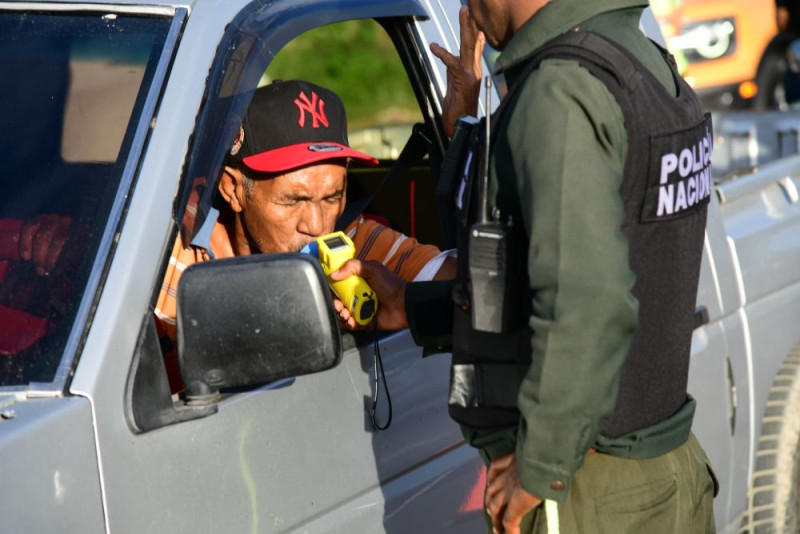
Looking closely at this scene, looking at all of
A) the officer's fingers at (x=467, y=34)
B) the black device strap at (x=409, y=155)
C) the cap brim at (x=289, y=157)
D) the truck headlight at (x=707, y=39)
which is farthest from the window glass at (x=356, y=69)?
the cap brim at (x=289, y=157)

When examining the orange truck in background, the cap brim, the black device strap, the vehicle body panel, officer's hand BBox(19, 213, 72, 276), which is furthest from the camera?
the orange truck in background

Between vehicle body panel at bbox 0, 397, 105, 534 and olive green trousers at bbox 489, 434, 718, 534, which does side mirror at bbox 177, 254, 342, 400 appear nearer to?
vehicle body panel at bbox 0, 397, 105, 534

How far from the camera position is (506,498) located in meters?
1.98

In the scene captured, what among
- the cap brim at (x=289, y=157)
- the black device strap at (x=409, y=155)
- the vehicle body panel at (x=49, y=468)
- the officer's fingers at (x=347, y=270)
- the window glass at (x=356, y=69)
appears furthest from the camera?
the window glass at (x=356, y=69)

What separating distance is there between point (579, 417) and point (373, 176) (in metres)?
2.16

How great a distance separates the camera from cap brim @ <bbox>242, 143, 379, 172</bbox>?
265cm

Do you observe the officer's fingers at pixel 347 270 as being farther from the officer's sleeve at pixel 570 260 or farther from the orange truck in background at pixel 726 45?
the orange truck in background at pixel 726 45

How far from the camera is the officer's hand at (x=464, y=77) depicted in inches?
106

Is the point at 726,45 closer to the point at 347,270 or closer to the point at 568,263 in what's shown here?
the point at 347,270

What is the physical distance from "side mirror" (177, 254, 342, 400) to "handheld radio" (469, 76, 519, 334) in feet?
0.77

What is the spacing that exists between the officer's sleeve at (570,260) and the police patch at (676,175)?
9 centimetres

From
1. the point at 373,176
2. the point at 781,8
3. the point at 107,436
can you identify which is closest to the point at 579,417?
the point at 107,436

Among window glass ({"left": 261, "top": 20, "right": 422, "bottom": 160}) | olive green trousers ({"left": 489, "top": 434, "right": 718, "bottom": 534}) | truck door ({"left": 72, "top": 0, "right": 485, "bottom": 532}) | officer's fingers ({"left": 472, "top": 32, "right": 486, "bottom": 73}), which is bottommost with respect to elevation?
olive green trousers ({"left": 489, "top": 434, "right": 718, "bottom": 534})

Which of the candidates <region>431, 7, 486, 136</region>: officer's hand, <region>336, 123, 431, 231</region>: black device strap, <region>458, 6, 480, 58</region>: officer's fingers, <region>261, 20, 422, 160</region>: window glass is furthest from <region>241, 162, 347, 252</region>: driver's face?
<region>261, 20, 422, 160</region>: window glass
